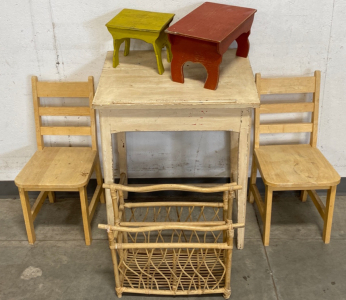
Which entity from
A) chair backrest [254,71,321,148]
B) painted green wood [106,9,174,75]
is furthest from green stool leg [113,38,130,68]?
chair backrest [254,71,321,148]

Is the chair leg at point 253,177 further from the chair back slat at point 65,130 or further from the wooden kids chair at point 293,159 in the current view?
the chair back slat at point 65,130

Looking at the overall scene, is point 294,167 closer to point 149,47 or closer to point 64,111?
point 149,47

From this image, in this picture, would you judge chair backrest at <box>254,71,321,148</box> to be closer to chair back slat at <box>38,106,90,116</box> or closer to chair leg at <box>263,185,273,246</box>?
chair leg at <box>263,185,273,246</box>

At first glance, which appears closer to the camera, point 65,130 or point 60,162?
point 60,162

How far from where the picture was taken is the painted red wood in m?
2.12

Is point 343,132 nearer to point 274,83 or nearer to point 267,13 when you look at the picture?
point 274,83

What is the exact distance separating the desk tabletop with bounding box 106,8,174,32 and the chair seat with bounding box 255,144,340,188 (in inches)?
41.3

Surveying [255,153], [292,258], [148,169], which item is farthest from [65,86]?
[292,258]

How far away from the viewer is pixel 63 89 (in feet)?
9.10

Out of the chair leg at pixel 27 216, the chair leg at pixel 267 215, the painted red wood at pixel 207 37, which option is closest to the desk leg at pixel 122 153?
the chair leg at pixel 27 216

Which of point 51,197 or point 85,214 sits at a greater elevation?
point 85,214

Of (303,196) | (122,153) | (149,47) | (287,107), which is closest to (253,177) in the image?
(303,196)

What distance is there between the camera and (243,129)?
2.23m

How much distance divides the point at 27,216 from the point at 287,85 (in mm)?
1869
